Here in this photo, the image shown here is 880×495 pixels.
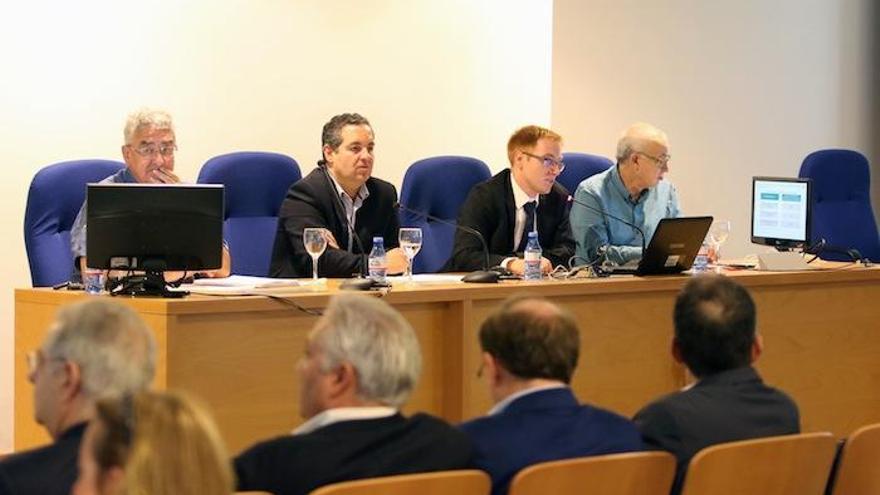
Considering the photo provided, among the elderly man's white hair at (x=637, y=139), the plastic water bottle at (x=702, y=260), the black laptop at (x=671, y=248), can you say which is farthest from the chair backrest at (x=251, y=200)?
the plastic water bottle at (x=702, y=260)

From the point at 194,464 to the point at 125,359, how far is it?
731mm

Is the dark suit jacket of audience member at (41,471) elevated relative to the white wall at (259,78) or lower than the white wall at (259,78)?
lower

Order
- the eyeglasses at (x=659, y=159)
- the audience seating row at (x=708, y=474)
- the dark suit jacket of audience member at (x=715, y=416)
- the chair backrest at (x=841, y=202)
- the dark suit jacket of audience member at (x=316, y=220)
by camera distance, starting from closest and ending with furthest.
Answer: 1. the audience seating row at (x=708, y=474)
2. the dark suit jacket of audience member at (x=715, y=416)
3. the dark suit jacket of audience member at (x=316, y=220)
4. the eyeglasses at (x=659, y=159)
5. the chair backrest at (x=841, y=202)

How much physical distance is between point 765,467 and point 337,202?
9.76 ft

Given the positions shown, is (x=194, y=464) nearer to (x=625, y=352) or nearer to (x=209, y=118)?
(x=625, y=352)

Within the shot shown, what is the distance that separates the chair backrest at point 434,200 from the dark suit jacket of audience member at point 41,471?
3.90m

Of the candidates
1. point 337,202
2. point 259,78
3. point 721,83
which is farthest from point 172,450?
point 721,83

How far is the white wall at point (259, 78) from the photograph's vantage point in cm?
608

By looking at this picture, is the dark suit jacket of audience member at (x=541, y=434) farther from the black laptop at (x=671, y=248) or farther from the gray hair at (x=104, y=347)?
the black laptop at (x=671, y=248)

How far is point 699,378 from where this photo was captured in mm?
3324

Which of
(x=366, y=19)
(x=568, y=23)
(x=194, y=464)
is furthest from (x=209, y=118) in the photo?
(x=194, y=464)

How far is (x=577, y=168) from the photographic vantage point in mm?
6836

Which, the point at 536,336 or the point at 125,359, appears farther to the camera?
the point at 536,336

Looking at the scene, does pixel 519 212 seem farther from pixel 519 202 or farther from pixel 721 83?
pixel 721 83
